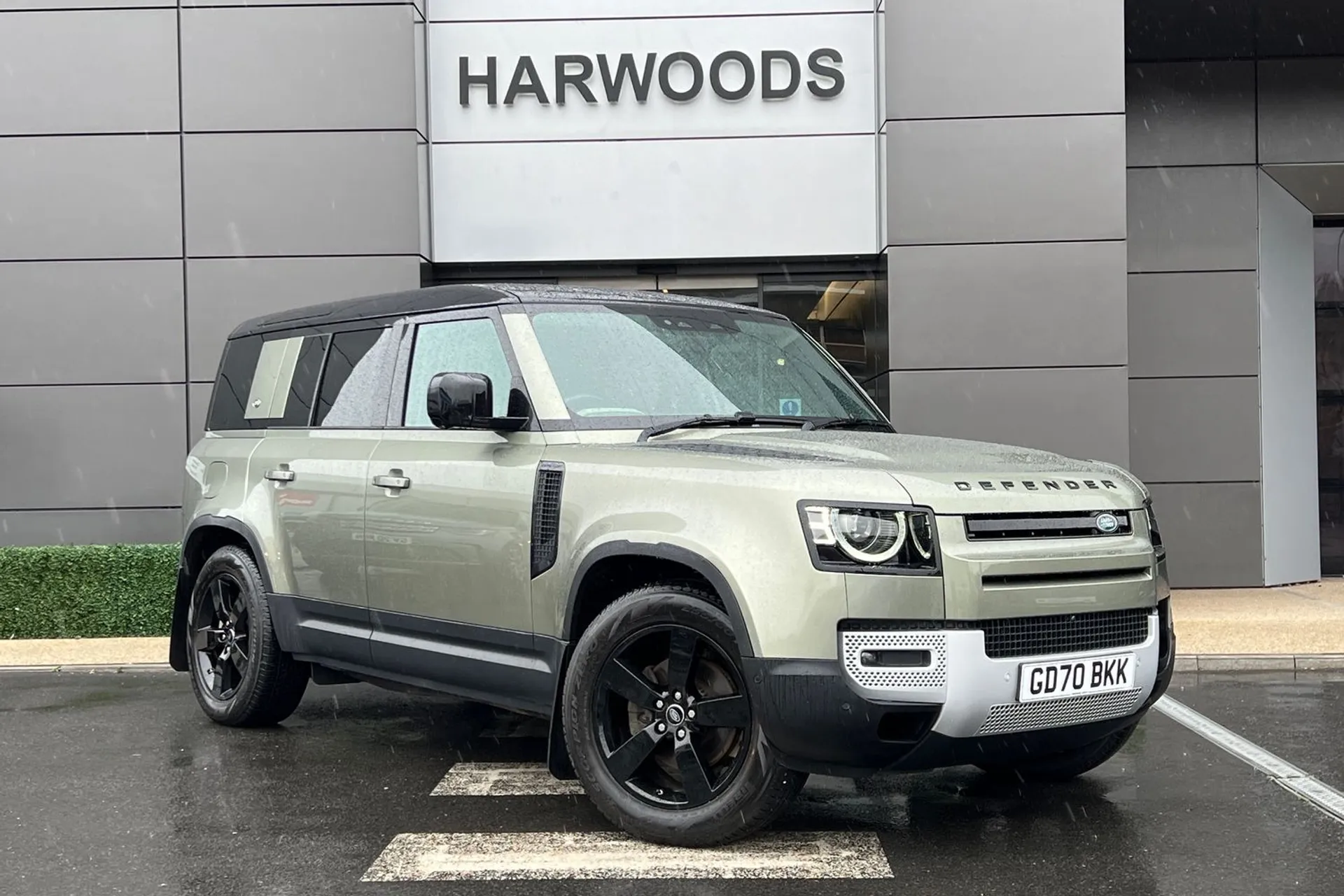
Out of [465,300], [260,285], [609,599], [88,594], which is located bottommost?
[88,594]

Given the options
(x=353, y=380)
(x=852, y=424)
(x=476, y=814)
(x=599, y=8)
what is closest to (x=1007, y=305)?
(x=599, y=8)

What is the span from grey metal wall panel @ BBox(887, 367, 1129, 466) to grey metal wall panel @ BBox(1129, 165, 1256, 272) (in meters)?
1.97

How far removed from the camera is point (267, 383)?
688 centimetres

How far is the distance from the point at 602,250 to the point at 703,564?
27.3ft

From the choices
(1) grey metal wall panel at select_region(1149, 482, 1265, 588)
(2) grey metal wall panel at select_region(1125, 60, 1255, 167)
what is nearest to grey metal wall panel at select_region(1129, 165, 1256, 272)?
(2) grey metal wall panel at select_region(1125, 60, 1255, 167)

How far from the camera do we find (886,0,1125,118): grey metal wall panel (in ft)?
37.7

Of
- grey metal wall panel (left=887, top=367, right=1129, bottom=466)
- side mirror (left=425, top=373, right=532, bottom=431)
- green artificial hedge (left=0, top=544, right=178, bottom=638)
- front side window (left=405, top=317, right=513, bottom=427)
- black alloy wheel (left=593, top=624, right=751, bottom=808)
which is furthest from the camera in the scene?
grey metal wall panel (left=887, top=367, right=1129, bottom=466)

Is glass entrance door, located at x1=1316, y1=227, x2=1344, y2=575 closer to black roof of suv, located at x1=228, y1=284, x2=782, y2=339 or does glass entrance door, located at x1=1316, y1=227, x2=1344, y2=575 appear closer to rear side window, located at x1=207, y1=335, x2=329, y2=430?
black roof of suv, located at x1=228, y1=284, x2=782, y2=339

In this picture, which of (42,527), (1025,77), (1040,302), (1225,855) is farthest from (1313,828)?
(42,527)

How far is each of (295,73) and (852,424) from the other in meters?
8.15

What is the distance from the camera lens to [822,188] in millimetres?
12305

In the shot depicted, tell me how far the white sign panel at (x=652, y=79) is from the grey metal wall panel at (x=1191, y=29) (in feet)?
8.16

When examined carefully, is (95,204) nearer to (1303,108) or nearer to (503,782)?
(503,782)

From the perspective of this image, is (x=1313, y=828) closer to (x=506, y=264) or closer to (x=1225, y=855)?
(x=1225, y=855)
